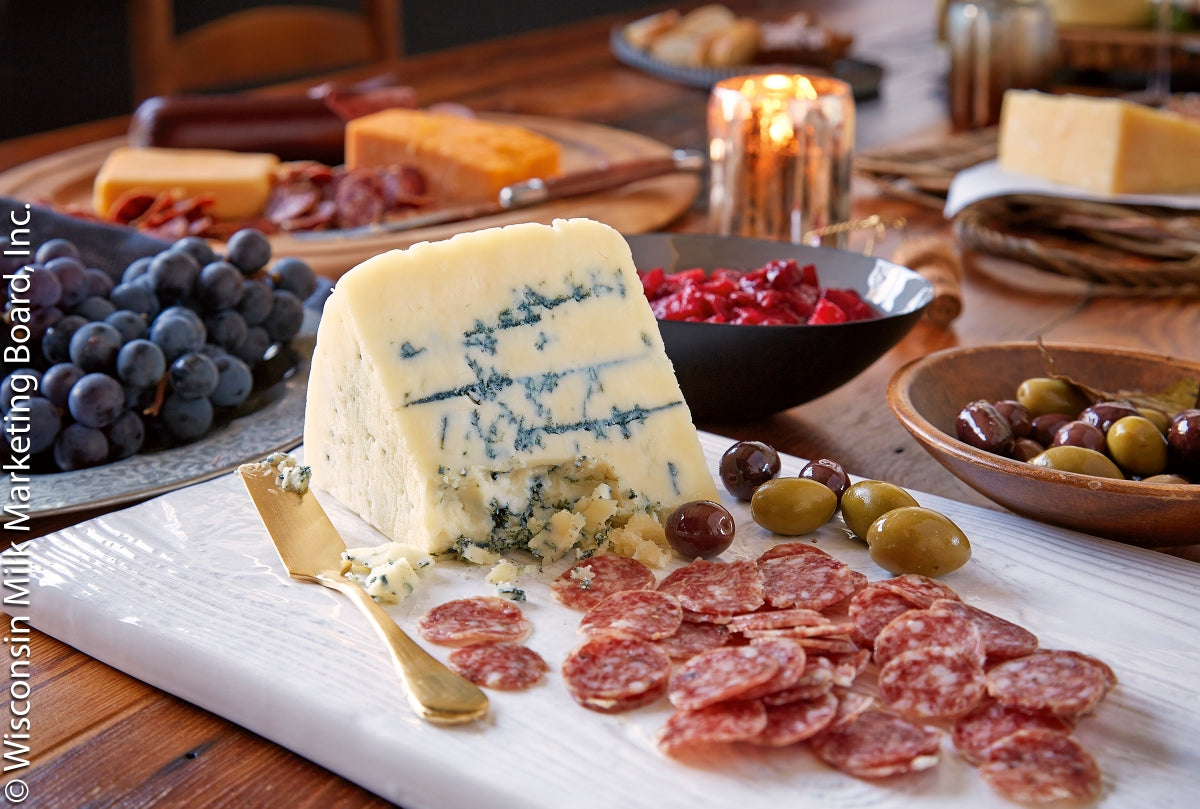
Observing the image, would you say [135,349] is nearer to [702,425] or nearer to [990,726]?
[702,425]

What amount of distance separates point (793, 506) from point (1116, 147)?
1267 mm

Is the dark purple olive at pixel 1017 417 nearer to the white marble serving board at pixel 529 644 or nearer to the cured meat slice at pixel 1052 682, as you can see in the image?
the white marble serving board at pixel 529 644

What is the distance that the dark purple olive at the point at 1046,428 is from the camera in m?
1.10

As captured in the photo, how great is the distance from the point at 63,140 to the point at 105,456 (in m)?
1.65

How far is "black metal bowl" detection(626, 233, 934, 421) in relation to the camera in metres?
1.17

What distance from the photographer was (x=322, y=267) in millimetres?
1729

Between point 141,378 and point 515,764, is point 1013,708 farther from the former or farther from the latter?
point 141,378

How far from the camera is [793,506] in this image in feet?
3.21

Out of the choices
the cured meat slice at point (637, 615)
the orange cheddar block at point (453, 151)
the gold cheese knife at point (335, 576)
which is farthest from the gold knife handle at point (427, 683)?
the orange cheddar block at point (453, 151)

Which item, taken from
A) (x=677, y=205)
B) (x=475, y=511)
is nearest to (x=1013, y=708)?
(x=475, y=511)

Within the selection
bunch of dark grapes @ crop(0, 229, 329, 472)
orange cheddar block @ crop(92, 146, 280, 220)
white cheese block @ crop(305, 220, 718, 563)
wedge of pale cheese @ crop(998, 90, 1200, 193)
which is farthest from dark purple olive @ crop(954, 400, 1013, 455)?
orange cheddar block @ crop(92, 146, 280, 220)

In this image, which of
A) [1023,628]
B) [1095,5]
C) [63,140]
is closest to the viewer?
[1023,628]

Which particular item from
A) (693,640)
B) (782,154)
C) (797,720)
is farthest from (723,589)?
(782,154)

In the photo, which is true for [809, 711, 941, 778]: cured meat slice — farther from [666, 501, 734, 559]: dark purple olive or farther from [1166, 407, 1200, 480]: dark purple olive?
[1166, 407, 1200, 480]: dark purple olive
